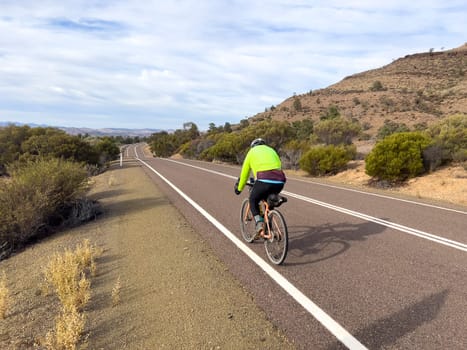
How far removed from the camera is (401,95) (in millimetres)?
61750

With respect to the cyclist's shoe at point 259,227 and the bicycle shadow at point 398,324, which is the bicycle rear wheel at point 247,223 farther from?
the bicycle shadow at point 398,324

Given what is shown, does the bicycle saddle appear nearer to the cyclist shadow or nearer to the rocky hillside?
the cyclist shadow

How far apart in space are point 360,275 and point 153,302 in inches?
109

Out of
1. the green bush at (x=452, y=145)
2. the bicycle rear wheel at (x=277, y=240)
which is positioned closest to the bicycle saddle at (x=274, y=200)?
the bicycle rear wheel at (x=277, y=240)

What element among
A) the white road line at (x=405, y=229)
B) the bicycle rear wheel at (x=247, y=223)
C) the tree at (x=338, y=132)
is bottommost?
the white road line at (x=405, y=229)

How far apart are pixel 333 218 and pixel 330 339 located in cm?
519

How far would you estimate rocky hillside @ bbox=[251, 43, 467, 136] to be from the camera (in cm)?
4981

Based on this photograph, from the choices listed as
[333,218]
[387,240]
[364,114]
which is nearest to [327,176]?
[333,218]

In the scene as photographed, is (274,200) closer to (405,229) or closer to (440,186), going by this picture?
(405,229)

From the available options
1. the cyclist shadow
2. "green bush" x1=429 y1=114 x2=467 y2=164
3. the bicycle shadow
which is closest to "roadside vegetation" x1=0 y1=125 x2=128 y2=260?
the cyclist shadow

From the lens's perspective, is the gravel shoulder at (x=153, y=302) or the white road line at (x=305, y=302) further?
the gravel shoulder at (x=153, y=302)

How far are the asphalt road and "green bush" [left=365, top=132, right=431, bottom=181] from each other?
735cm

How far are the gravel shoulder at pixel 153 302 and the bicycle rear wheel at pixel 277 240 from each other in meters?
0.82

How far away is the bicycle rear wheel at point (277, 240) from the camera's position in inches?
210
